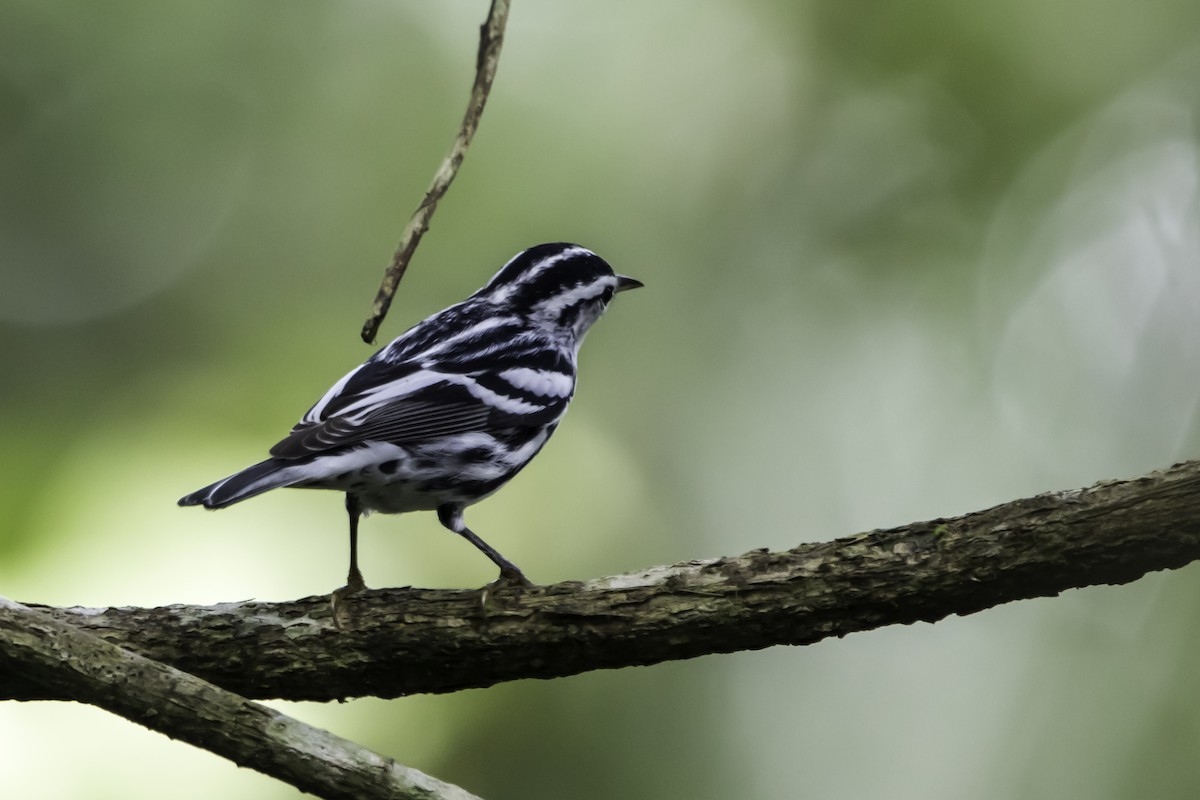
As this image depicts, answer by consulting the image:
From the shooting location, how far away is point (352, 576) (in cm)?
437

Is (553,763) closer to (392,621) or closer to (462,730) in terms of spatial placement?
(462,730)

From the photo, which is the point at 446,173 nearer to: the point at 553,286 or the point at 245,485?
the point at 245,485

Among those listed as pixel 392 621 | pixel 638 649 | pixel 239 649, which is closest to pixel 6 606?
→ pixel 239 649

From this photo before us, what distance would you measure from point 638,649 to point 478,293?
271 cm

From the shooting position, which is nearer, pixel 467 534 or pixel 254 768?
pixel 254 768

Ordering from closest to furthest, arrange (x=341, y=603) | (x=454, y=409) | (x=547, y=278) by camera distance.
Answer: (x=341, y=603) → (x=454, y=409) → (x=547, y=278)

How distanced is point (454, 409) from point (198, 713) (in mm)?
1791

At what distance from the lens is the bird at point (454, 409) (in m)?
4.25

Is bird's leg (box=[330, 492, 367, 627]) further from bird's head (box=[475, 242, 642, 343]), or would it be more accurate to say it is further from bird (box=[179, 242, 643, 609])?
bird's head (box=[475, 242, 642, 343])

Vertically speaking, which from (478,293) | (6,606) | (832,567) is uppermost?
(478,293)

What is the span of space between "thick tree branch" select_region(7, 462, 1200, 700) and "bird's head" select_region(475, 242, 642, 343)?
2046 mm

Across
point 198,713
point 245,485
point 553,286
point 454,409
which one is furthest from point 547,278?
point 198,713

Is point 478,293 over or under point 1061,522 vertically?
over

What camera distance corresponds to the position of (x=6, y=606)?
11.8 ft
